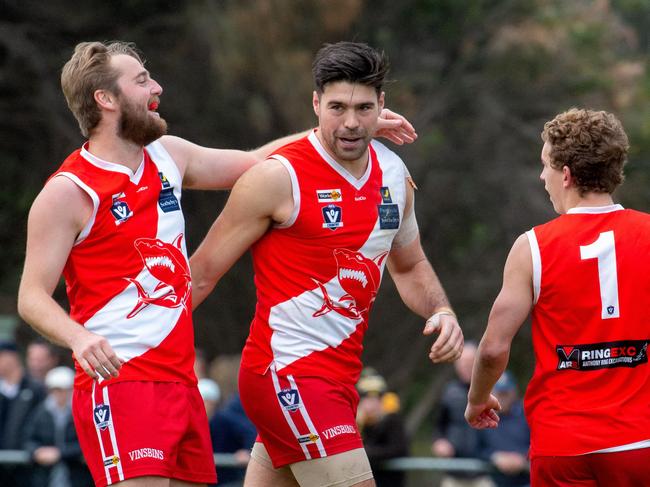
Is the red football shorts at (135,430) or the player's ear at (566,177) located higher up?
the player's ear at (566,177)

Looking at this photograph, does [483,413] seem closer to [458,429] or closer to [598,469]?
[598,469]

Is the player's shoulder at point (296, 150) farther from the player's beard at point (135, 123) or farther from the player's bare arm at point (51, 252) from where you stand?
the player's bare arm at point (51, 252)

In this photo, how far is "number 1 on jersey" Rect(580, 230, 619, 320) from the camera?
15.8 feet

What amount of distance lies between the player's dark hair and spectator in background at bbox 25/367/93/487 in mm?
5919

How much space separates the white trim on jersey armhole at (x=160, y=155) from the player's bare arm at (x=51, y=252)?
1.49 feet

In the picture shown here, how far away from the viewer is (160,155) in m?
5.48

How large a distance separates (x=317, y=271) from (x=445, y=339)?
0.65 m

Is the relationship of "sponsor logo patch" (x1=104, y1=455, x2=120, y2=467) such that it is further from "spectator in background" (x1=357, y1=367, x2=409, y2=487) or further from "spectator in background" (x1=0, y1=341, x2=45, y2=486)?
"spectator in background" (x1=0, y1=341, x2=45, y2=486)

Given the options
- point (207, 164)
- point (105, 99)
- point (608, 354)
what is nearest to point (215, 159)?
point (207, 164)

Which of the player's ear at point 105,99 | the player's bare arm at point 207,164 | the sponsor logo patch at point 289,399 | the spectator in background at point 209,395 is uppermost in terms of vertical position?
the player's ear at point 105,99

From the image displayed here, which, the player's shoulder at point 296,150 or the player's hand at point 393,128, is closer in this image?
the player's shoulder at point 296,150

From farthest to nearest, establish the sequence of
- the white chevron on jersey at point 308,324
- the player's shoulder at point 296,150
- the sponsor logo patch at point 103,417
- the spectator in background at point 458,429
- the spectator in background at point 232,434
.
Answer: the spectator in background at point 232,434
the spectator in background at point 458,429
the player's shoulder at point 296,150
the white chevron on jersey at point 308,324
the sponsor logo patch at point 103,417

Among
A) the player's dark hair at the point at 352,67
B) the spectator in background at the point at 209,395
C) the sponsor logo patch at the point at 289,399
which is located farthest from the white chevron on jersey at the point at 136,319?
the spectator in background at the point at 209,395

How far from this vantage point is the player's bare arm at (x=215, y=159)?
5.64 meters
